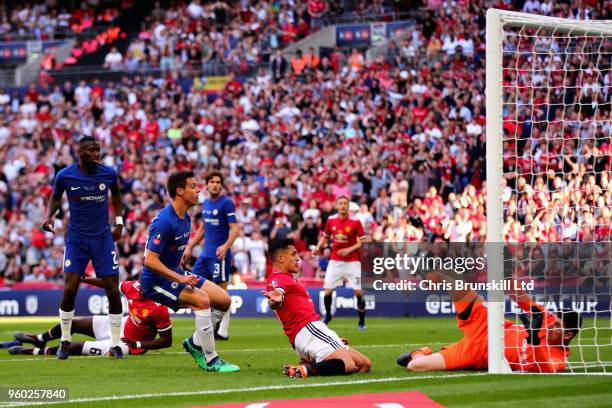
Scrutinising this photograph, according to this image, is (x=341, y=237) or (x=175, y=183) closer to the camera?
(x=175, y=183)

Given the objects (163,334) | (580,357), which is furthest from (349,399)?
(163,334)

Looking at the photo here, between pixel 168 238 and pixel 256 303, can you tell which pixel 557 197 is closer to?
pixel 168 238

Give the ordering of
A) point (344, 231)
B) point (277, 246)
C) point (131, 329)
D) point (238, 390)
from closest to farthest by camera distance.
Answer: point (238, 390) < point (277, 246) < point (131, 329) < point (344, 231)

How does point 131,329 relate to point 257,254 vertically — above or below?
above

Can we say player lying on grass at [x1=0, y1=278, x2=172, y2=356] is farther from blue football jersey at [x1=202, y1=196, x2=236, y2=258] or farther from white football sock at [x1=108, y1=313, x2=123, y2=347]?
blue football jersey at [x1=202, y1=196, x2=236, y2=258]

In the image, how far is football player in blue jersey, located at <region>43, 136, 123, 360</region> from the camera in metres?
13.4

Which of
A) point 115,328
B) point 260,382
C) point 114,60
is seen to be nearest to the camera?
point 260,382

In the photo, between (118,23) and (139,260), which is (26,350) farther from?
(118,23)

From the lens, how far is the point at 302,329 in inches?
439

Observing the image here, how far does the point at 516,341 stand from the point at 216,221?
A: 23.1 ft

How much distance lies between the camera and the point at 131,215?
2914 cm

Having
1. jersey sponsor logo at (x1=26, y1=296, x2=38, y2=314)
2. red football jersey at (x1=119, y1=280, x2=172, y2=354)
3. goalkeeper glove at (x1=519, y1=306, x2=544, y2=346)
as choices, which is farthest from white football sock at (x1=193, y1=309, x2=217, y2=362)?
jersey sponsor logo at (x1=26, y1=296, x2=38, y2=314)

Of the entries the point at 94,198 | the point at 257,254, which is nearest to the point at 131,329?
the point at 94,198

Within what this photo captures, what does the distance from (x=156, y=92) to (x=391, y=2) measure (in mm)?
8157
